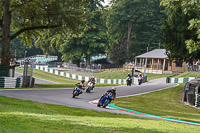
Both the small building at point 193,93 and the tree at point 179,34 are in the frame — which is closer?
the small building at point 193,93

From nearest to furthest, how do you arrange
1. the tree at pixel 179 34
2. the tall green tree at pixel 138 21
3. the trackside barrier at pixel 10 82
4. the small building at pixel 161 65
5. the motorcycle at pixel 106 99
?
1. the motorcycle at pixel 106 99
2. the trackside barrier at pixel 10 82
3. the tree at pixel 179 34
4. the small building at pixel 161 65
5. the tall green tree at pixel 138 21

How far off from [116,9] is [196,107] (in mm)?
60242

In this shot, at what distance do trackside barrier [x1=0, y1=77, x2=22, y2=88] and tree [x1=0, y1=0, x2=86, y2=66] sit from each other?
113 inches

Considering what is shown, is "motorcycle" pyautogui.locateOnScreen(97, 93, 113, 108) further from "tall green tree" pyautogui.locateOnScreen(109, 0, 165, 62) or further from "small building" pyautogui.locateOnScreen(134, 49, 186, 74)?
"tall green tree" pyautogui.locateOnScreen(109, 0, 165, 62)

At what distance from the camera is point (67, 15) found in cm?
3081

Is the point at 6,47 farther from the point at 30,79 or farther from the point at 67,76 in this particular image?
the point at 67,76

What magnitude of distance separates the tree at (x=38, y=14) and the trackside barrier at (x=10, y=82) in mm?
2868

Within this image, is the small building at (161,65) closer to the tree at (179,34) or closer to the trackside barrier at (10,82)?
the tree at (179,34)

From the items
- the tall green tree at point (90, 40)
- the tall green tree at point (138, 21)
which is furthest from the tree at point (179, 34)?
the tall green tree at point (138, 21)

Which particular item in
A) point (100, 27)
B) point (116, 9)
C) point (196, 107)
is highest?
point (116, 9)

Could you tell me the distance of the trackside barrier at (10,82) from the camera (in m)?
26.8

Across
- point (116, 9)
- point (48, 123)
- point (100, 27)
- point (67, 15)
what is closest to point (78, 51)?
point (100, 27)

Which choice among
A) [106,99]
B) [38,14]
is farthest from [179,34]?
[106,99]

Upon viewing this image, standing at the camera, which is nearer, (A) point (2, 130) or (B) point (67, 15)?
(A) point (2, 130)
